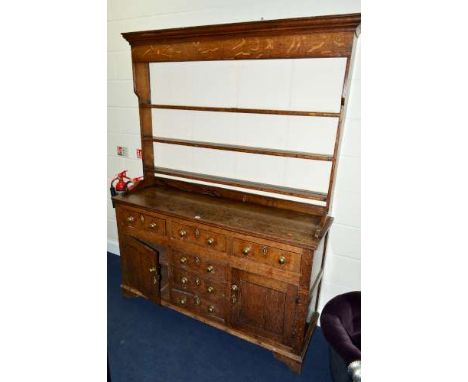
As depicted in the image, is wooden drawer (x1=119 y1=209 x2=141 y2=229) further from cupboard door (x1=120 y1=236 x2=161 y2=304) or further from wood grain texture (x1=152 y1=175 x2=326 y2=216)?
wood grain texture (x1=152 y1=175 x2=326 y2=216)

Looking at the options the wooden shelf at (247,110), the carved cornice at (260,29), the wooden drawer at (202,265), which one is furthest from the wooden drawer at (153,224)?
the carved cornice at (260,29)

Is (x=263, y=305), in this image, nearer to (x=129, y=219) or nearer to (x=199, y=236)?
(x=199, y=236)

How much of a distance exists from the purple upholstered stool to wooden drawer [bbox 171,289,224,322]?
829 millimetres

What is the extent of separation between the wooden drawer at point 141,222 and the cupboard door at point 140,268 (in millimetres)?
124

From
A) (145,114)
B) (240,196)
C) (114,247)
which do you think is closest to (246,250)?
(240,196)

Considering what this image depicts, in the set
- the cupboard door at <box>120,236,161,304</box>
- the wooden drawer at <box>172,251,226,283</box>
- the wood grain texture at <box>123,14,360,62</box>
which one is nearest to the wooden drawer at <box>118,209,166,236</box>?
the cupboard door at <box>120,236,161,304</box>

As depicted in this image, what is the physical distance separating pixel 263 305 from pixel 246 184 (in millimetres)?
909

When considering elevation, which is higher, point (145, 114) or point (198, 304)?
point (145, 114)

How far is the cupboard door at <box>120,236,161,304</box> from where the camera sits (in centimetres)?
232

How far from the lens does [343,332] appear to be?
1561 millimetres

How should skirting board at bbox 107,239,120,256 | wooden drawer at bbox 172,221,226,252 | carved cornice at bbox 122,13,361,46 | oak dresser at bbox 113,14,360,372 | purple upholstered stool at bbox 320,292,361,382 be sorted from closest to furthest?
purple upholstered stool at bbox 320,292,361,382, carved cornice at bbox 122,13,361,46, oak dresser at bbox 113,14,360,372, wooden drawer at bbox 172,221,226,252, skirting board at bbox 107,239,120,256

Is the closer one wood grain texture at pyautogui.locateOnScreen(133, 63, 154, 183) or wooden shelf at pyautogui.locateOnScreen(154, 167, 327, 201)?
wooden shelf at pyautogui.locateOnScreen(154, 167, 327, 201)
